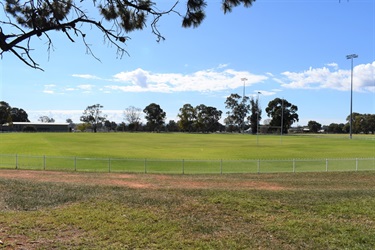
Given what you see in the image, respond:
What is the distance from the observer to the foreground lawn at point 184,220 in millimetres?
6625

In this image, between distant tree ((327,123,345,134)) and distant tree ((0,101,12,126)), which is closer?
distant tree ((0,101,12,126))

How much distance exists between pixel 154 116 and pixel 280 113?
65.4m

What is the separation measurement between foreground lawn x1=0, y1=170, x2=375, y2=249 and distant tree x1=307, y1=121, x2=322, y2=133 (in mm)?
187793

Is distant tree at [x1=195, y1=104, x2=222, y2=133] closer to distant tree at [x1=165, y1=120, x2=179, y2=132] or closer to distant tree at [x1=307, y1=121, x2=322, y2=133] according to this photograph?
distant tree at [x1=165, y1=120, x2=179, y2=132]

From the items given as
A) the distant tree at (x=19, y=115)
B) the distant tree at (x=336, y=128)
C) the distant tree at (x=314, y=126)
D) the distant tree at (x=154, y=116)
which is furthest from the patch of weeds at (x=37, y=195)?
the distant tree at (x=19, y=115)

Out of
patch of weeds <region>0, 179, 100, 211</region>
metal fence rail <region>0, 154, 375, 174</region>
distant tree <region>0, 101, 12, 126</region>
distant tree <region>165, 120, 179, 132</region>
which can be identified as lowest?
metal fence rail <region>0, 154, 375, 174</region>

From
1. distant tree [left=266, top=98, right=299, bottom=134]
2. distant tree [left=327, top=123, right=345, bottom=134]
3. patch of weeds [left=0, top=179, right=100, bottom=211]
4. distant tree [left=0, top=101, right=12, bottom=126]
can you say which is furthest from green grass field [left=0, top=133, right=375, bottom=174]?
distant tree [left=327, top=123, right=345, bottom=134]

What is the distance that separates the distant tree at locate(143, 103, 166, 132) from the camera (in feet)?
597

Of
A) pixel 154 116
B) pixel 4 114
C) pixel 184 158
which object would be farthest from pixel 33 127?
pixel 184 158

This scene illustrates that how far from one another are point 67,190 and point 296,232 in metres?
8.71

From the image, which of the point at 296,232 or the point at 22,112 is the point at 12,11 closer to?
the point at 296,232

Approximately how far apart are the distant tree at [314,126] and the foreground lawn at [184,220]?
187793 mm

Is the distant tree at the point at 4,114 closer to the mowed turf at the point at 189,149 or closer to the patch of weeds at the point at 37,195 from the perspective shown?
the mowed turf at the point at 189,149

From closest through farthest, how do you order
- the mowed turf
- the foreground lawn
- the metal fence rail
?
the foreground lawn < the metal fence rail < the mowed turf
